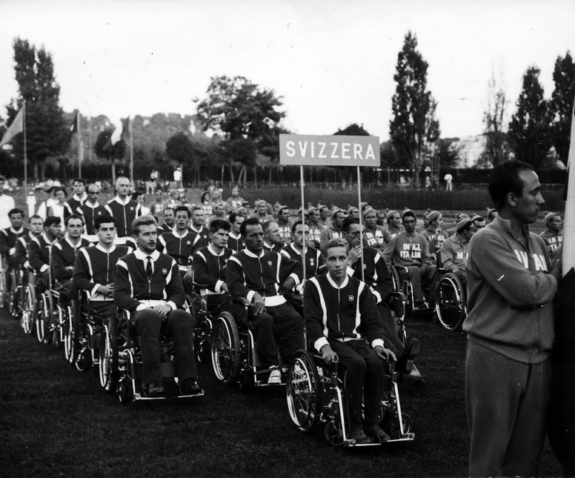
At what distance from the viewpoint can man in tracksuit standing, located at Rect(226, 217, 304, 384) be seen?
714 centimetres

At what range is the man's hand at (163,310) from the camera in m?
6.78

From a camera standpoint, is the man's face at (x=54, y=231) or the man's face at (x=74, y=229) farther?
the man's face at (x=54, y=231)

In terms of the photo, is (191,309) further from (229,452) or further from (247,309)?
(229,452)

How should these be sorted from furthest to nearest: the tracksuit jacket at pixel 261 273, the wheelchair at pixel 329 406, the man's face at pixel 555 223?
the man's face at pixel 555 223
the tracksuit jacket at pixel 261 273
the wheelchair at pixel 329 406

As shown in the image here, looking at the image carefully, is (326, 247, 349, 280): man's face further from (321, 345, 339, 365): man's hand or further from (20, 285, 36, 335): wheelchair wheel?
(20, 285, 36, 335): wheelchair wheel

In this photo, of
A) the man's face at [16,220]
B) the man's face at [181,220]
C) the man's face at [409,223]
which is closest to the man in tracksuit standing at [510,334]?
the man's face at [181,220]

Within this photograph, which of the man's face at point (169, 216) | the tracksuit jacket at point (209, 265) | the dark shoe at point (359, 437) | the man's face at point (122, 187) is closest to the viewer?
the dark shoe at point (359, 437)

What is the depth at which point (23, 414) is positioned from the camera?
6.45 m

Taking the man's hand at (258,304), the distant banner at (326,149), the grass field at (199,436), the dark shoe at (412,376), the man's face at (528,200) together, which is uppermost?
the distant banner at (326,149)

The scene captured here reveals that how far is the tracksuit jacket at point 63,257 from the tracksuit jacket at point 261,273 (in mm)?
1984

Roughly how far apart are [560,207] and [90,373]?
82.6 ft

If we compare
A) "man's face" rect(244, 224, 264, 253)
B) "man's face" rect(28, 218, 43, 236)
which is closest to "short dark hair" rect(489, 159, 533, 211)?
"man's face" rect(244, 224, 264, 253)

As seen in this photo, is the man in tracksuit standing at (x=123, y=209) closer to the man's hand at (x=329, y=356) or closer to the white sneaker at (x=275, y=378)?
the white sneaker at (x=275, y=378)

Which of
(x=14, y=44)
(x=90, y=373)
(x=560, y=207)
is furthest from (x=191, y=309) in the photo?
(x=14, y=44)
